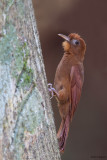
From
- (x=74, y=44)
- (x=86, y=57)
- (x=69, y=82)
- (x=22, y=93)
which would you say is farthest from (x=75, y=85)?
(x=86, y=57)

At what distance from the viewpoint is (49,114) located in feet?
7.05

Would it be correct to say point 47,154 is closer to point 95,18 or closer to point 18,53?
point 18,53

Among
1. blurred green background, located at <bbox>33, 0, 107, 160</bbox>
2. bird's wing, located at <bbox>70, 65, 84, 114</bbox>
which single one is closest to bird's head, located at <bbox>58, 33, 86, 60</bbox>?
bird's wing, located at <bbox>70, 65, 84, 114</bbox>

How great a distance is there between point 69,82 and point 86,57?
1.75 metres

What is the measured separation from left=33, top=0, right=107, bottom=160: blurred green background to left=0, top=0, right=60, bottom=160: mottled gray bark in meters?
2.85

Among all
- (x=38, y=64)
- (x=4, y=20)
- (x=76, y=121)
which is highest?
(x=4, y=20)

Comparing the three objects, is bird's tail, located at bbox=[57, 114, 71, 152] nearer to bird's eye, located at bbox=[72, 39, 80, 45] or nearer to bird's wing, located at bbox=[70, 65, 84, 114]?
bird's wing, located at bbox=[70, 65, 84, 114]

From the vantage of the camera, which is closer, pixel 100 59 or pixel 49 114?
pixel 49 114

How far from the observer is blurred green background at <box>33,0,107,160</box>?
4.93m

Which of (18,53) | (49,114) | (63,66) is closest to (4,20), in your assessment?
(18,53)

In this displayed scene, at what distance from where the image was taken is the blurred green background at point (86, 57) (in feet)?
16.2

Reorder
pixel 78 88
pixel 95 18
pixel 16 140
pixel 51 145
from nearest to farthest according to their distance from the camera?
pixel 16 140 → pixel 51 145 → pixel 78 88 → pixel 95 18

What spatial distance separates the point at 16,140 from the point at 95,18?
3.31 meters

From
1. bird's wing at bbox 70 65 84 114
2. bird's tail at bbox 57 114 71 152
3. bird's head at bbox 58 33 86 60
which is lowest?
bird's tail at bbox 57 114 71 152
